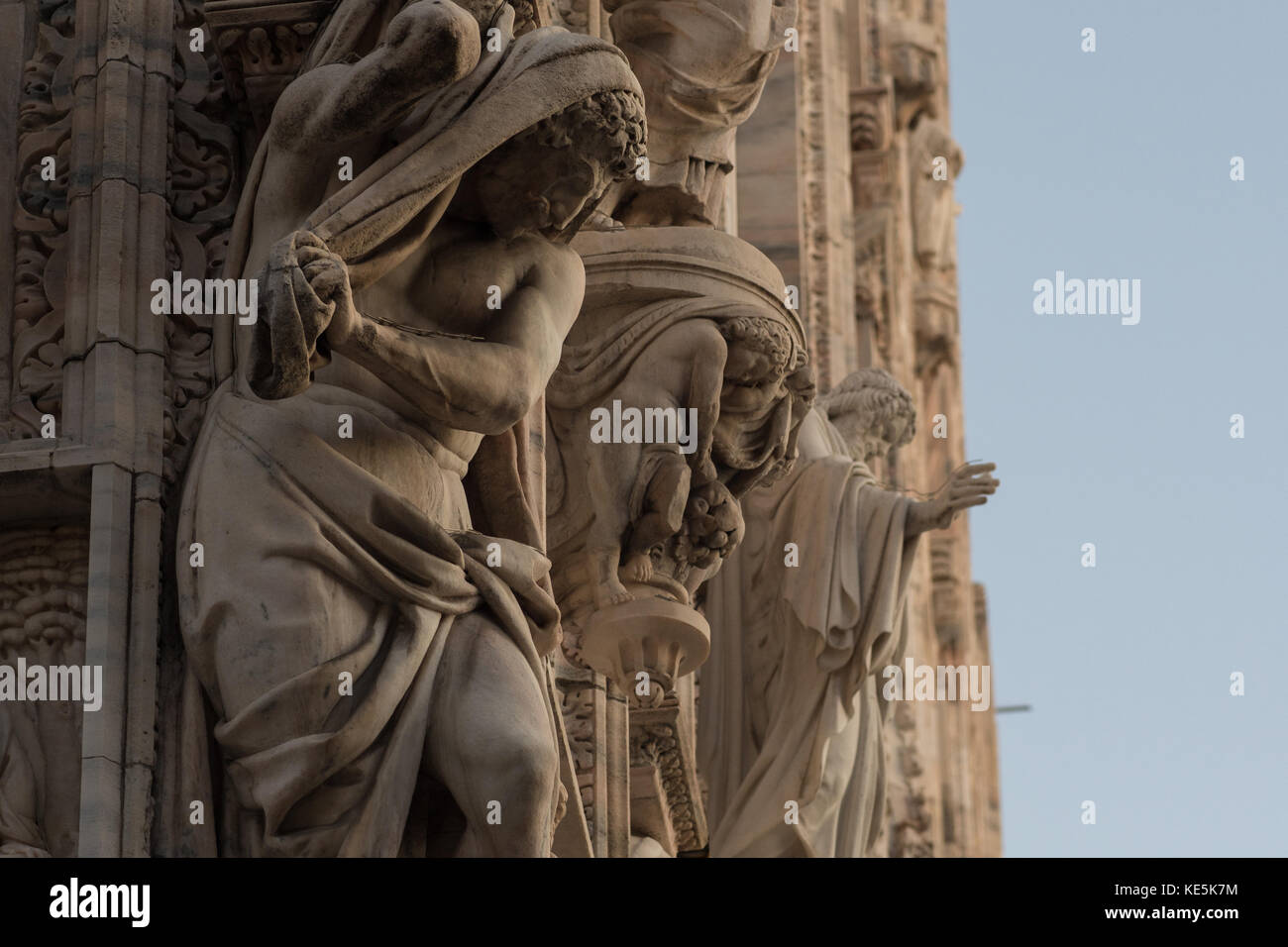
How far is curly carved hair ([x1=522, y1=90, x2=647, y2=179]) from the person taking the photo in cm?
828

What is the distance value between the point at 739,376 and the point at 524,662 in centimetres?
254

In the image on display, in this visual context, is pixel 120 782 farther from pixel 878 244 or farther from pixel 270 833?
pixel 878 244

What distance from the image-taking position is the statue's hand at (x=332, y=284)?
7.66 metres

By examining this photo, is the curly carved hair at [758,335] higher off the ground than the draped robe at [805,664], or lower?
higher

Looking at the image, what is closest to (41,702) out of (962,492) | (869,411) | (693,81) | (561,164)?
(561,164)

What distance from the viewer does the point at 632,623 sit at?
34.2 feet

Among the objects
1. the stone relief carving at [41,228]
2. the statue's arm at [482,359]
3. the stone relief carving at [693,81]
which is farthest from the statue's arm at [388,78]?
the stone relief carving at [693,81]

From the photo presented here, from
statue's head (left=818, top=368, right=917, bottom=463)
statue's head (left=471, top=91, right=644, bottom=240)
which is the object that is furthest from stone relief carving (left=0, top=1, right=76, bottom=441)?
statue's head (left=818, top=368, right=917, bottom=463)

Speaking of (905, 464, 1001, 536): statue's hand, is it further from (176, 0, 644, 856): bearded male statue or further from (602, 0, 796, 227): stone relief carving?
(176, 0, 644, 856): bearded male statue

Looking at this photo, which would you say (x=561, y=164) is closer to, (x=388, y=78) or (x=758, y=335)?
(x=388, y=78)

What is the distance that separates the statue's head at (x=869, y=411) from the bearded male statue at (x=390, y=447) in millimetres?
6056

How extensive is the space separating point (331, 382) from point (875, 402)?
6.51m

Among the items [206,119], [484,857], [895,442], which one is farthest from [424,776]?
[895,442]

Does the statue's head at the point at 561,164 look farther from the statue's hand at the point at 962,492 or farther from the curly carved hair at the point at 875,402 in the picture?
the curly carved hair at the point at 875,402
